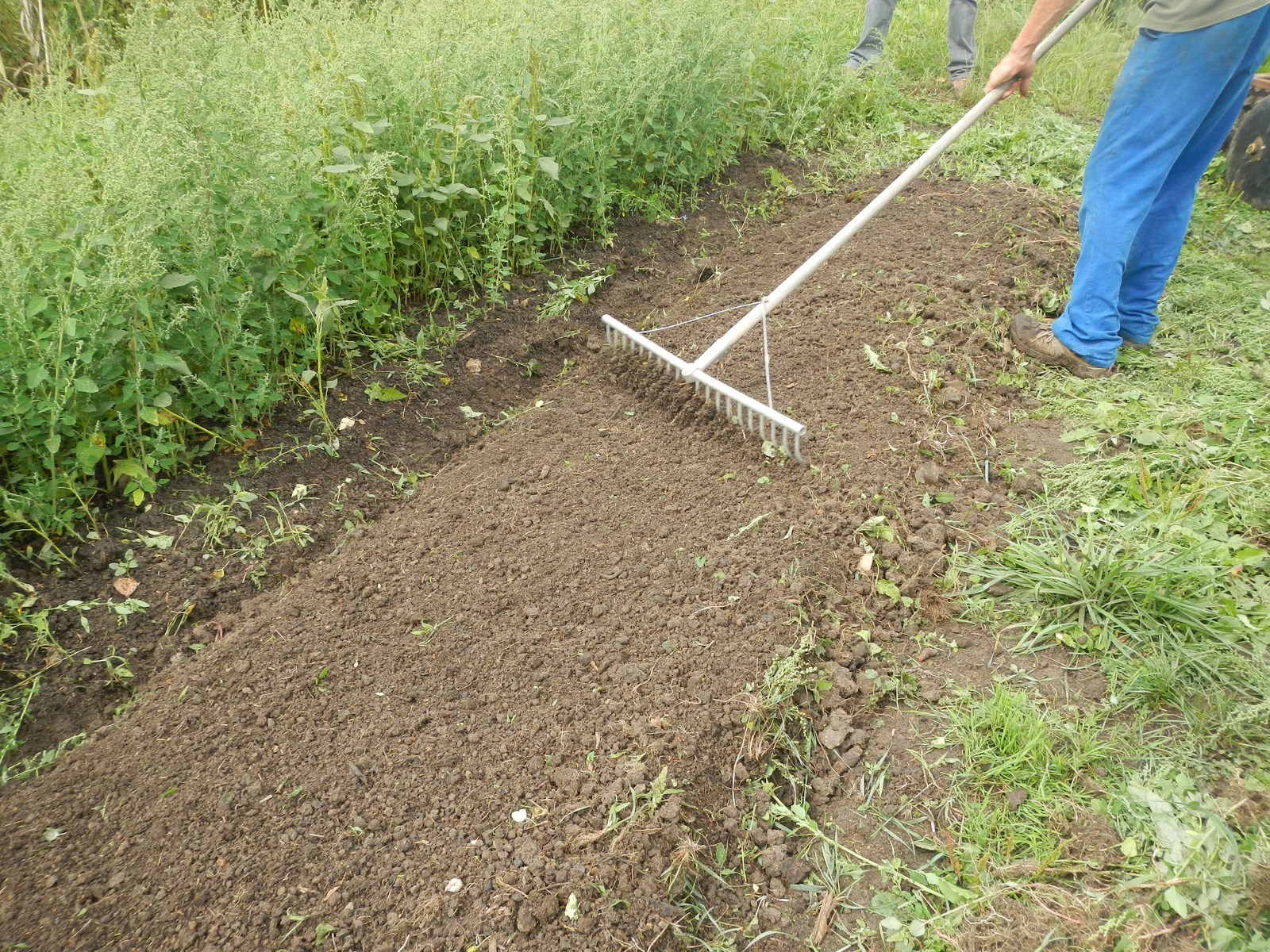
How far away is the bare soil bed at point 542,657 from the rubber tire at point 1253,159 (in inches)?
78.2

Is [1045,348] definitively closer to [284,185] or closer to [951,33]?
[284,185]

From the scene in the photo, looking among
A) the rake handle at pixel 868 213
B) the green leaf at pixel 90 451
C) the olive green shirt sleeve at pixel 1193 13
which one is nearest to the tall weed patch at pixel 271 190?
the green leaf at pixel 90 451

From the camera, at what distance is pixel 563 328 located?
3830 millimetres

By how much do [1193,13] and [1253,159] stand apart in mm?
2512

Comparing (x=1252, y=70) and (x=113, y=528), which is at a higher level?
(x=1252, y=70)

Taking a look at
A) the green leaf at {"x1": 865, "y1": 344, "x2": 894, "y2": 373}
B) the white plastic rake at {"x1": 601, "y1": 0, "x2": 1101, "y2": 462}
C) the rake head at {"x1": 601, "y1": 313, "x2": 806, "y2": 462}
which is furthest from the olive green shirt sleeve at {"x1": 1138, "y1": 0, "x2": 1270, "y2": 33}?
the rake head at {"x1": 601, "y1": 313, "x2": 806, "y2": 462}

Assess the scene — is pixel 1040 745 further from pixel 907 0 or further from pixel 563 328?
pixel 907 0

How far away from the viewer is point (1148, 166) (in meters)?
3.05

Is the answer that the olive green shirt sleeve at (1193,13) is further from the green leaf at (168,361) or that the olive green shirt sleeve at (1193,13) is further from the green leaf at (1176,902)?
the green leaf at (168,361)

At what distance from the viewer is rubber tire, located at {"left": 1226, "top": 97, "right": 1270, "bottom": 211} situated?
4.65 m

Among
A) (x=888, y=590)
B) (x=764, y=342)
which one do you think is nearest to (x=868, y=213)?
(x=764, y=342)

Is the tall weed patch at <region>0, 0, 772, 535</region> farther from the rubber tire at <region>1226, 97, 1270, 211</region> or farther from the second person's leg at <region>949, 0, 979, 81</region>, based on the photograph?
the rubber tire at <region>1226, 97, 1270, 211</region>

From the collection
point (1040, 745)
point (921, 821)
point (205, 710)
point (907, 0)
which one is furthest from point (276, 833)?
point (907, 0)

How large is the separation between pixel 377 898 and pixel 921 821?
4.39 feet
